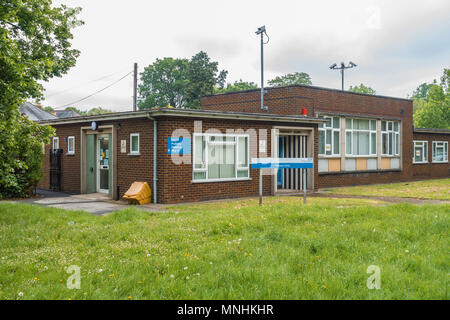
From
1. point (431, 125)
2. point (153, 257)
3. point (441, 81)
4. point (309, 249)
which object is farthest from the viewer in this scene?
point (431, 125)

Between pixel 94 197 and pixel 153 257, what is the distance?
10.3 m

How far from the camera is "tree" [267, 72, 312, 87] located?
6856 centimetres

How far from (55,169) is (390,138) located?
18628 mm

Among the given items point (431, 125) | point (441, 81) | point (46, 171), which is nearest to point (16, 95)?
point (46, 171)

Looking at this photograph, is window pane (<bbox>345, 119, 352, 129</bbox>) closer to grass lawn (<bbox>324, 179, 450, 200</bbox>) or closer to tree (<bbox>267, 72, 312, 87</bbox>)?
grass lawn (<bbox>324, 179, 450, 200</bbox>)

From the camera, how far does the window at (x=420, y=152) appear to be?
28312 millimetres

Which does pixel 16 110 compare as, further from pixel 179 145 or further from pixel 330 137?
pixel 330 137

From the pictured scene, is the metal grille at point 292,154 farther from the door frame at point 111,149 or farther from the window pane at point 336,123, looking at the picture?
the door frame at point 111,149

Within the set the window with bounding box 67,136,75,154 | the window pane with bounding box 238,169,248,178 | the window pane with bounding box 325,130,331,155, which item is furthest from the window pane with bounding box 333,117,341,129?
the window with bounding box 67,136,75,154

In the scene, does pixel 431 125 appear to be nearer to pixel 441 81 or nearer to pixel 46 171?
pixel 441 81

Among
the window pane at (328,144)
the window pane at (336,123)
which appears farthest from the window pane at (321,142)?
the window pane at (336,123)

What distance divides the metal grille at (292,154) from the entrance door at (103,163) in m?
7.36
